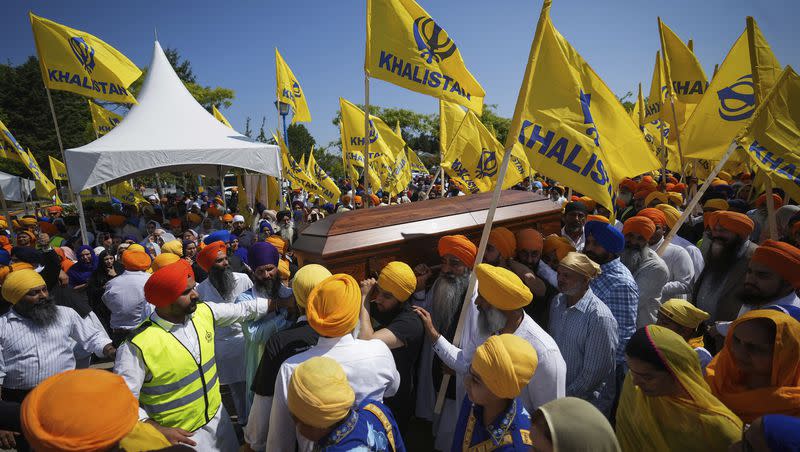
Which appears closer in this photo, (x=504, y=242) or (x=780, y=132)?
(x=780, y=132)

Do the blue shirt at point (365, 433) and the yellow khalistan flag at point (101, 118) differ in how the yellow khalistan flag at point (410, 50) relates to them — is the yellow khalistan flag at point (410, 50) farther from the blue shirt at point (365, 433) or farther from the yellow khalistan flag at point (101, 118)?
the yellow khalistan flag at point (101, 118)

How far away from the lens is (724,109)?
393cm

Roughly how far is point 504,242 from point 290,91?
8.24 m

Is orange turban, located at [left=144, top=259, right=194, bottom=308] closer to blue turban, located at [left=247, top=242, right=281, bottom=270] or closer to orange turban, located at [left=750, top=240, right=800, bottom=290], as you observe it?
blue turban, located at [left=247, top=242, right=281, bottom=270]

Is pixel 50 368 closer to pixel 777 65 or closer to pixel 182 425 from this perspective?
pixel 182 425

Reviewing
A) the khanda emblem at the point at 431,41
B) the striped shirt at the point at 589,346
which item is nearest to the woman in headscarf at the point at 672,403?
A: the striped shirt at the point at 589,346

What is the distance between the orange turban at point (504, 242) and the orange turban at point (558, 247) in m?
0.50

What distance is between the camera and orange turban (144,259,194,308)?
2.28m

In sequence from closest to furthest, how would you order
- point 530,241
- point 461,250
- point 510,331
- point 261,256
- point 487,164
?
point 510,331, point 461,250, point 261,256, point 530,241, point 487,164

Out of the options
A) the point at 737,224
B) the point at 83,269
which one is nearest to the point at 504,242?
the point at 737,224

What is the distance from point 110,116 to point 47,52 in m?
6.08

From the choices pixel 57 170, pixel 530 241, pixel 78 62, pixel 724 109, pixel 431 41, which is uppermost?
pixel 431 41

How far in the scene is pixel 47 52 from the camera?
6.82 metres

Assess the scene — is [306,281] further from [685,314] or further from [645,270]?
[645,270]
